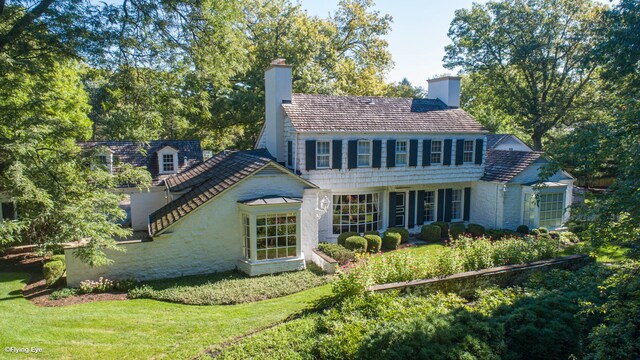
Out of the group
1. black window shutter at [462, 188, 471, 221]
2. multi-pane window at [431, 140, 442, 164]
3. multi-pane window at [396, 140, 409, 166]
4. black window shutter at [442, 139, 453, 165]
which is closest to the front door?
multi-pane window at [396, 140, 409, 166]

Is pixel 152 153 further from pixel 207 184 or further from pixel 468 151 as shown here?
pixel 468 151

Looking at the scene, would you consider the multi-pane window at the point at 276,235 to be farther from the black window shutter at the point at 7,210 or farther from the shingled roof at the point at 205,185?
the black window shutter at the point at 7,210

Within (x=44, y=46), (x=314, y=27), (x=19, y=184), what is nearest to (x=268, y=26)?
(x=314, y=27)

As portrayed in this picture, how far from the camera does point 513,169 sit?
72.3 ft

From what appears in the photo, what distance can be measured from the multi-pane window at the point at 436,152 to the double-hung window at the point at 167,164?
1608 centimetres

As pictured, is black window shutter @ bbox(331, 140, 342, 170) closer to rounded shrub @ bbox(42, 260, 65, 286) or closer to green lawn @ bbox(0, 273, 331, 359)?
green lawn @ bbox(0, 273, 331, 359)

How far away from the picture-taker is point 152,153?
85.3ft

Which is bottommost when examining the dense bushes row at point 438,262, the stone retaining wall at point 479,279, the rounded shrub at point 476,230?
the rounded shrub at point 476,230

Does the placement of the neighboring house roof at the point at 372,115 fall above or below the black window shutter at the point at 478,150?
above

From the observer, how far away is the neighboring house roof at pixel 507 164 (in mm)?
21672

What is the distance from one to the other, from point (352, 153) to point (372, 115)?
274 centimetres

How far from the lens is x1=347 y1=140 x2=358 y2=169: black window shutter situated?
19.5m

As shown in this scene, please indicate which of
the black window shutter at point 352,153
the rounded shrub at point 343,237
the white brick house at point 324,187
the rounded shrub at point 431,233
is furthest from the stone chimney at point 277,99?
the rounded shrub at point 431,233

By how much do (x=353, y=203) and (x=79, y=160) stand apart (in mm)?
12554
